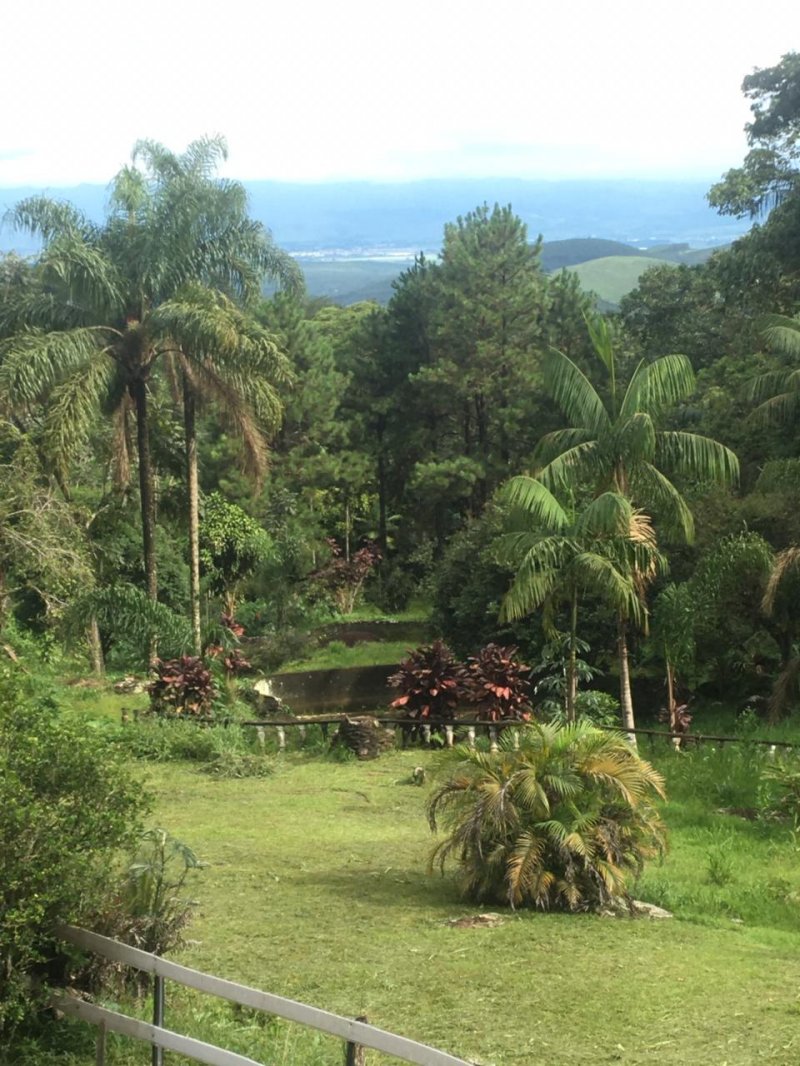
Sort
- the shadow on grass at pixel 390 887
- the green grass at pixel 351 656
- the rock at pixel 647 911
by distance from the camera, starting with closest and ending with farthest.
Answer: the rock at pixel 647 911
the shadow on grass at pixel 390 887
the green grass at pixel 351 656

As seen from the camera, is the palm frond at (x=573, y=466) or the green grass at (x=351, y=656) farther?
the green grass at (x=351, y=656)

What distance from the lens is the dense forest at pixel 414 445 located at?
16984mm

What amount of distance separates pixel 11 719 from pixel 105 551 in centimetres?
1790

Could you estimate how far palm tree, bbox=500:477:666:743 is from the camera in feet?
49.8

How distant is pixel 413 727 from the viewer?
17.7 m

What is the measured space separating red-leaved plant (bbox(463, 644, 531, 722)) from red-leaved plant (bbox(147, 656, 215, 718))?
12.4 ft

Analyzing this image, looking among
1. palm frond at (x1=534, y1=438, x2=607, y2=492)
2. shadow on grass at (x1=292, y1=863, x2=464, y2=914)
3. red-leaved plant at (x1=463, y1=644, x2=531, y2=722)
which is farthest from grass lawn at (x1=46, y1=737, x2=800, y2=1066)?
palm frond at (x1=534, y1=438, x2=607, y2=492)

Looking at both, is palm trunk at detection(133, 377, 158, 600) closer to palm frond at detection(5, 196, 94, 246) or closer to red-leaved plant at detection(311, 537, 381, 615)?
palm frond at detection(5, 196, 94, 246)

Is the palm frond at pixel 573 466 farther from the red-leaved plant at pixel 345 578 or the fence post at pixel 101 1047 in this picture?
the red-leaved plant at pixel 345 578

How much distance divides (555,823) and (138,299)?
14.2 meters

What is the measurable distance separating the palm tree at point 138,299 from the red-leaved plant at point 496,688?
6431 mm

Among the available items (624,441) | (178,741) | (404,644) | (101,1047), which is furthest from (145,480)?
(101,1047)

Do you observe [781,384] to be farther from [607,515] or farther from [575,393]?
[607,515]

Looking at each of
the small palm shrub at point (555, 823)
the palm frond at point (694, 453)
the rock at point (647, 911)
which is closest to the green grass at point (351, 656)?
the palm frond at point (694, 453)
